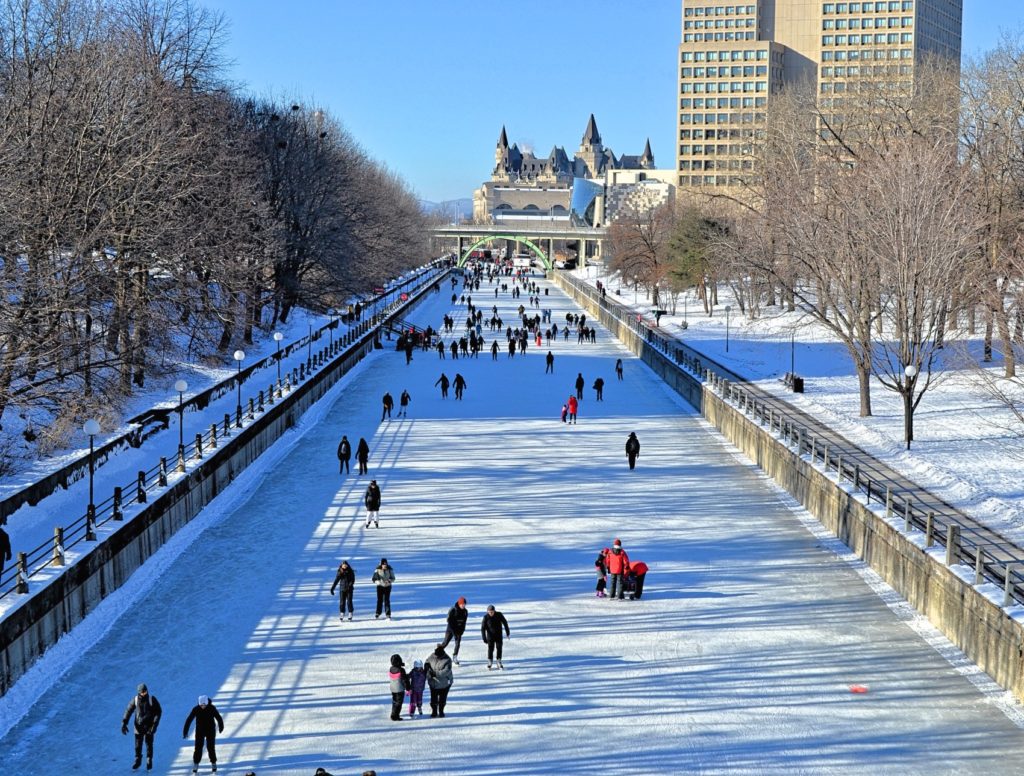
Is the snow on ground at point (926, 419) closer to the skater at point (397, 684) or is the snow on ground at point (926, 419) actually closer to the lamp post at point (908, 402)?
the lamp post at point (908, 402)

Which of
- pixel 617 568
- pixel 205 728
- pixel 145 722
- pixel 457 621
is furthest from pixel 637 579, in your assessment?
pixel 145 722

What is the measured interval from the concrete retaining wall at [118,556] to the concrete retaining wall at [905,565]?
11.9 meters

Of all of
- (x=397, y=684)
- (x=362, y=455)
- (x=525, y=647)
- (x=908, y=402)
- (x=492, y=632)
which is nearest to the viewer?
(x=397, y=684)

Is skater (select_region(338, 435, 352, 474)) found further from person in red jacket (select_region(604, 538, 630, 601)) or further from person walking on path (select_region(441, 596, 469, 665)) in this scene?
person walking on path (select_region(441, 596, 469, 665))

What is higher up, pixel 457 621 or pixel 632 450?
pixel 632 450

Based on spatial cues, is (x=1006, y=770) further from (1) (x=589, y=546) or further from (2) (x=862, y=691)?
(1) (x=589, y=546)

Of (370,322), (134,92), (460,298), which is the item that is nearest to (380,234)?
(460,298)

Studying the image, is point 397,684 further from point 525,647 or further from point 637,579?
point 637,579

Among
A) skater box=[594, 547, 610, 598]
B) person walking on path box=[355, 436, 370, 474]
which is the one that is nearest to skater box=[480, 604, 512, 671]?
skater box=[594, 547, 610, 598]

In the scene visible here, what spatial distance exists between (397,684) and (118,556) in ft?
24.5

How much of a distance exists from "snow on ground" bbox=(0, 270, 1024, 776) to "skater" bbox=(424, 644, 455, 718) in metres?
0.35

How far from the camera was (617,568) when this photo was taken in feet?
63.5

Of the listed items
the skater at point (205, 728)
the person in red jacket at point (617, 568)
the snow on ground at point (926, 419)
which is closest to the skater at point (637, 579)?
the person in red jacket at point (617, 568)

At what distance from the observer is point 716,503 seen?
2725 cm
